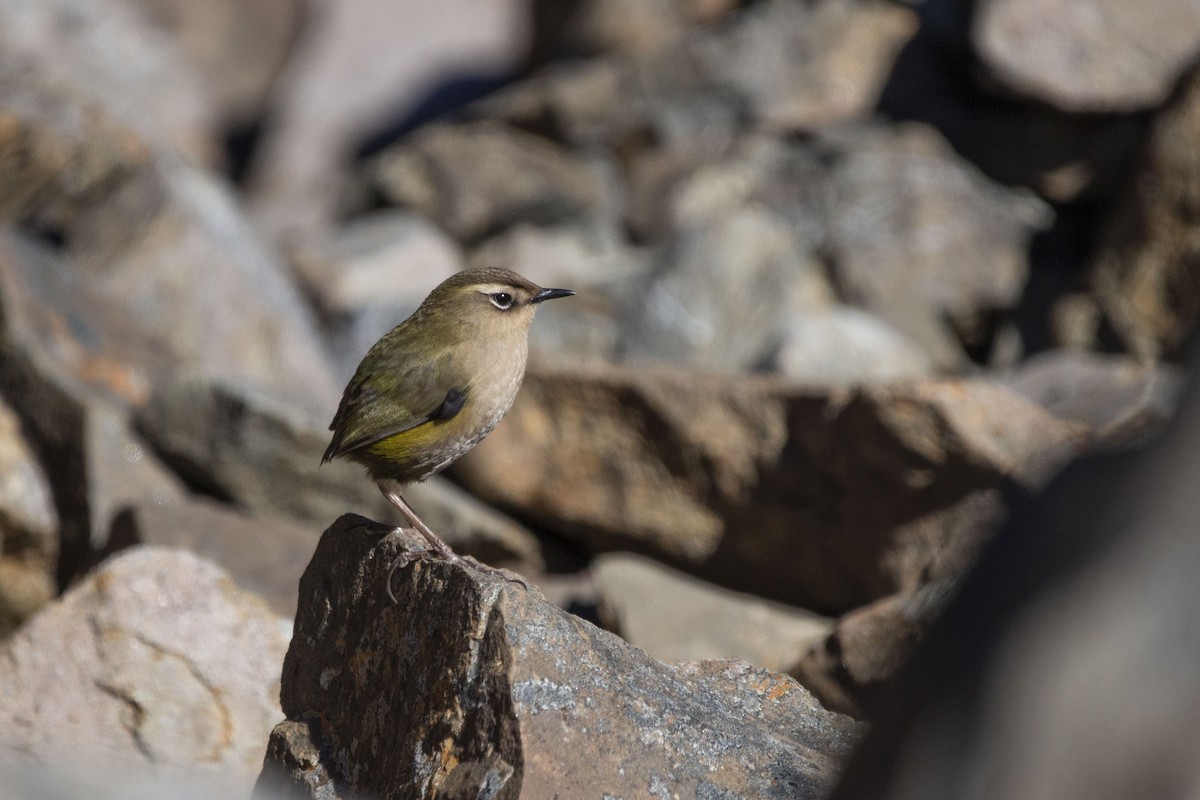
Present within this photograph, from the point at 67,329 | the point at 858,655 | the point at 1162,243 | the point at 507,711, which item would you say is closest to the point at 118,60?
the point at 67,329

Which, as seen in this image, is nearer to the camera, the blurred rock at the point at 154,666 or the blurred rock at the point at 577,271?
the blurred rock at the point at 154,666

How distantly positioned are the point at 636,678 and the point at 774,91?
11286 millimetres

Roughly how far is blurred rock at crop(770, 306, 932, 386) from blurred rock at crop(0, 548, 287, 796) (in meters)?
5.38

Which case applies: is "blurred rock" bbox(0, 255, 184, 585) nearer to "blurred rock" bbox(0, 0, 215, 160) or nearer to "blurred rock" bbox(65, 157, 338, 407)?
"blurred rock" bbox(65, 157, 338, 407)

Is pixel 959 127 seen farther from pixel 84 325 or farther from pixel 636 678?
pixel 636 678

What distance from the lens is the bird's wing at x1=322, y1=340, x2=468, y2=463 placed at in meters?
5.38

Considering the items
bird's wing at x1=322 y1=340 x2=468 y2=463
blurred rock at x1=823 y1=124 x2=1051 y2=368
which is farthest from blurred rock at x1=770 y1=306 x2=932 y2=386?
bird's wing at x1=322 y1=340 x2=468 y2=463

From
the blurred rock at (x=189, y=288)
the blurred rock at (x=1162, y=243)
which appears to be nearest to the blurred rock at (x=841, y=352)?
the blurred rock at (x=1162, y=243)

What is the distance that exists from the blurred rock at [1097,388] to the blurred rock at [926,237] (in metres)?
1.75

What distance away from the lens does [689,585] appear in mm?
8180

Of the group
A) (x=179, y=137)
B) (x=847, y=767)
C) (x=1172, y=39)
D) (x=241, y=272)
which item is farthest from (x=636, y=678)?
(x=179, y=137)

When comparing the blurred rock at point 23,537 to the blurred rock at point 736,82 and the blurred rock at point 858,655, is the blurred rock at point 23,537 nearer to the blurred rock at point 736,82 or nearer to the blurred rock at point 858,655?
the blurred rock at point 858,655

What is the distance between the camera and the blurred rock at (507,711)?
3.57 meters

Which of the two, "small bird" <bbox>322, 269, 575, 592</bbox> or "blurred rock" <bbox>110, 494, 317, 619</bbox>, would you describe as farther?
"blurred rock" <bbox>110, 494, 317, 619</bbox>
